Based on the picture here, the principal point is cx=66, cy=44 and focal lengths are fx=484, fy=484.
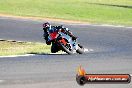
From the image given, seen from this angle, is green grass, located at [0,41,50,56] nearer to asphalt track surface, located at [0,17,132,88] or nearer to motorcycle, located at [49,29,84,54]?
motorcycle, located at [49,29,84,54]

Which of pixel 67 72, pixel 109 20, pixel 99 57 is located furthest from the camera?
pixel 109 20

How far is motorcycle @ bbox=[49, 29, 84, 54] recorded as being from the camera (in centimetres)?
1833

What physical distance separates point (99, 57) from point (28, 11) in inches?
948

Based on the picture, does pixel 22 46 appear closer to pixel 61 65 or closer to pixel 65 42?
pixel 65 42

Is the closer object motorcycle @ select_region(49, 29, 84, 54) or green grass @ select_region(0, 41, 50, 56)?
motorcycle @ select_region(49, 29, 84, 54)

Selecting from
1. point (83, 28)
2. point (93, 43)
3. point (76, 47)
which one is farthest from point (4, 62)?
point (83, 28)

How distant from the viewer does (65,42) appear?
731 inches

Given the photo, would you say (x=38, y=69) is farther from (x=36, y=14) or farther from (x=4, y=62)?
(x=36, y=14)

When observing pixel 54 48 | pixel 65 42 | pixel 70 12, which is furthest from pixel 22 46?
pixel 70 12

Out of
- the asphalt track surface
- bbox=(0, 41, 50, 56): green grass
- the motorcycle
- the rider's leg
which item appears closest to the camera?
the asphalt track surface

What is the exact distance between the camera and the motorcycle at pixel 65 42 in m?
18.3

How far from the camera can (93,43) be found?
926 inches

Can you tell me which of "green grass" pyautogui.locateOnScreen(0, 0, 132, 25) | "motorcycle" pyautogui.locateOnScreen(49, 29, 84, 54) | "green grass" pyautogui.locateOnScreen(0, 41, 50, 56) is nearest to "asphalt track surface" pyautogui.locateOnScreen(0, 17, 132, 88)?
"motorcycle" pyautogui.locateOnScreen(49, 29, 84, 54)

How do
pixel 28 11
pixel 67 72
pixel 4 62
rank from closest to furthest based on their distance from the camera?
pixel 67 72 < pixel 4 62 < pixel 28 11
